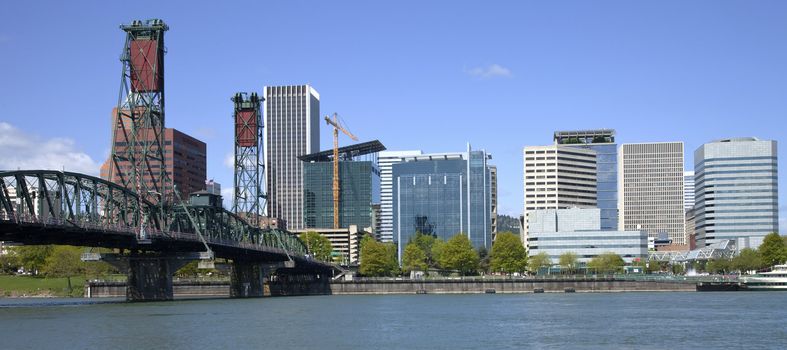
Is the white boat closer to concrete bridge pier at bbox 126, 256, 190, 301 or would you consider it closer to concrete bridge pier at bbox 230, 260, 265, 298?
concrete bridge pier at bbox 230, 260, 265, 298

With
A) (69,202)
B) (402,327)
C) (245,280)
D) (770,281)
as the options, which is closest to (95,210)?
(69,202)

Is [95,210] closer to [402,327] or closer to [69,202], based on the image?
[69,202]

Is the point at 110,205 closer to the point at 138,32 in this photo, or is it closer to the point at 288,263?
the point at 138,32

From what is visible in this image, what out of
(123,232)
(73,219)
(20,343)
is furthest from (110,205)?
(20,343)

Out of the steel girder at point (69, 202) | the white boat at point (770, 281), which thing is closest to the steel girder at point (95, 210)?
the steel girder at point (69, 202)

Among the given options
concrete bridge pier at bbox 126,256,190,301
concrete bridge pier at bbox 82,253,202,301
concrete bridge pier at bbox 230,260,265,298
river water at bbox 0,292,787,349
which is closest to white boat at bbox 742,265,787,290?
river water at bbox 0,292,787,349

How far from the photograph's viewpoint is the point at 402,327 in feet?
309

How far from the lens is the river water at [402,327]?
7719cm

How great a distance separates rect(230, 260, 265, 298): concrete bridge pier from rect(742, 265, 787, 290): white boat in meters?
89.4

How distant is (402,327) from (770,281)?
396 feet

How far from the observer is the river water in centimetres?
7719

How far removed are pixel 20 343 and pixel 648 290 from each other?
143058mm

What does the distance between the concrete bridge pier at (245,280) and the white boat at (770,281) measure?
89.4 m

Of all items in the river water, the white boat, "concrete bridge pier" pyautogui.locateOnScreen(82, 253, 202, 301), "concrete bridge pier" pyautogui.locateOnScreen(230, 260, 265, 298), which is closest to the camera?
the river water
